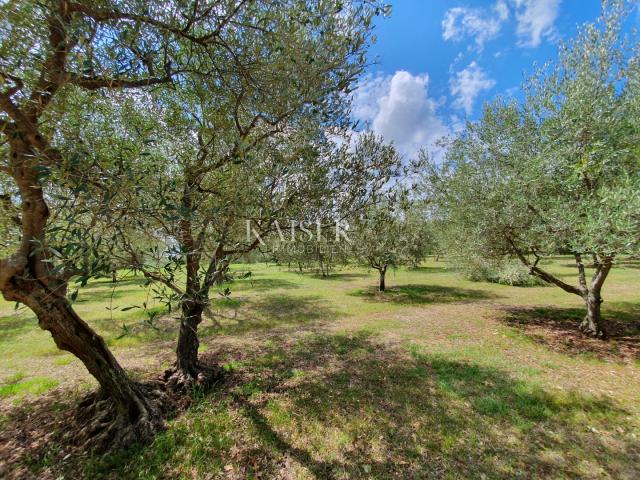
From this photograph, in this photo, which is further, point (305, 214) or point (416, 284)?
point (416, 284)

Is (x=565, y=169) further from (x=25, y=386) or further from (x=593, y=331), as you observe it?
(x=25, y=386)

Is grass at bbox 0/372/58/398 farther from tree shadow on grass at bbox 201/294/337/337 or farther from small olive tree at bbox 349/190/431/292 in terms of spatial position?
small olive tree at bbox 349/190/431/292

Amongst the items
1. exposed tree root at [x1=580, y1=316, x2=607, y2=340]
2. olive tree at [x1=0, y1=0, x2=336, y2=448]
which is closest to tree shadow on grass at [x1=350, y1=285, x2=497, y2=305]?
exposed tree root at [x1=580, y1=316, x2=607, y2=340]

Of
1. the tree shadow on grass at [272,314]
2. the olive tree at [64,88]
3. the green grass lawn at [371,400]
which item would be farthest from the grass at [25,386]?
the tree shadow on grass at [272,314]

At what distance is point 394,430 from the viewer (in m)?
4.98

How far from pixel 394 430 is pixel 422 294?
15559 mm

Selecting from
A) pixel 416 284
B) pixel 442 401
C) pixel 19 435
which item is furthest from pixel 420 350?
pixel 416 284

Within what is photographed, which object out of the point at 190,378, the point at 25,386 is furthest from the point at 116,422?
the point at 25,386

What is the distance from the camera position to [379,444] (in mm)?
4648

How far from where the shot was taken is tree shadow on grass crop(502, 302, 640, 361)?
8.65 metres

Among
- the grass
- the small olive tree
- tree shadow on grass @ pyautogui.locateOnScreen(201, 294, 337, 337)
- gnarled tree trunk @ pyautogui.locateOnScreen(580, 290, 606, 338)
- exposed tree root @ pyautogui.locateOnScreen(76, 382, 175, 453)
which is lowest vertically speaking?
tree shadow on grass @ pyautogui.locateOnScreen(201, 294, 337, 337)

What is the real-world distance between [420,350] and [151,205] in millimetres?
8889

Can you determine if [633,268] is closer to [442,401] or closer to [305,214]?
[442,401]

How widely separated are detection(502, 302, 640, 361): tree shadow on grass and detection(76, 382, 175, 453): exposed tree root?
11713 millimetres
